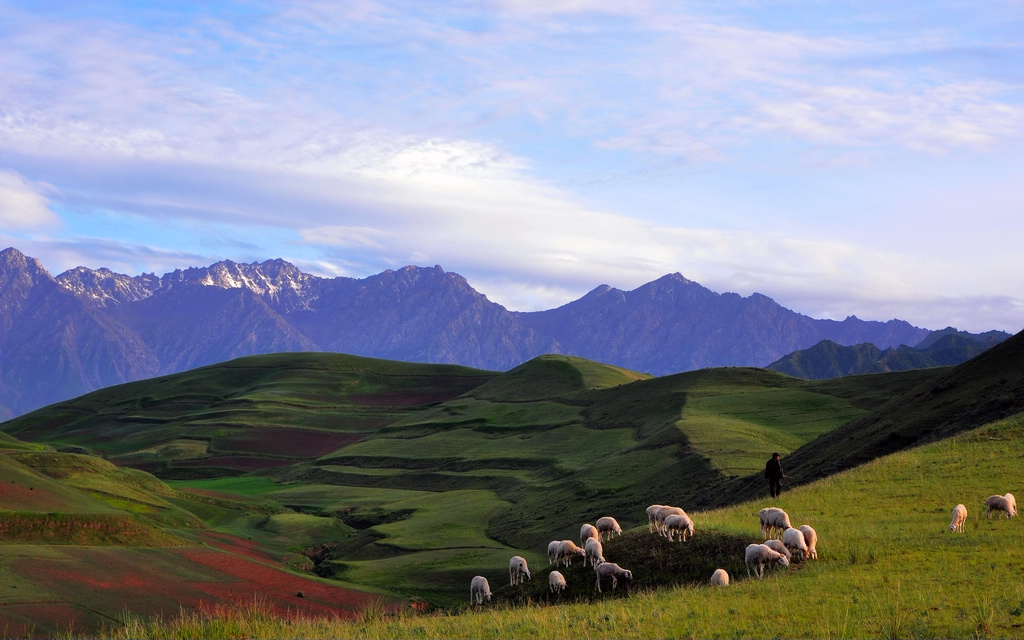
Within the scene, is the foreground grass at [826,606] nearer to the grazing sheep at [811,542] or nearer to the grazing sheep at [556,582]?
the grazing sheep at [811,542]

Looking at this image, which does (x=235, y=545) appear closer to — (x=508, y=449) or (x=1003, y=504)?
(x=1003, y=504)

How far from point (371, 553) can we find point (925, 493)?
45.1 meters

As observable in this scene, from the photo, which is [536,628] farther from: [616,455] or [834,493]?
[616,455]

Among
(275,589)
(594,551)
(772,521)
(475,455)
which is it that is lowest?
(275,589)

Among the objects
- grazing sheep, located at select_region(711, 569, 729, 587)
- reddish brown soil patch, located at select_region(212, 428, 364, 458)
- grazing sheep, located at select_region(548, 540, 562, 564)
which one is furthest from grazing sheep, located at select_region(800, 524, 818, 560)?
reddish brown soil patch, located at select_region(212, 428, 364, 458)

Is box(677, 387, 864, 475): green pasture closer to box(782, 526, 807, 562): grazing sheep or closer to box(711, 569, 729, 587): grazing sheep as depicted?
box(782, 526, 807, 562): grazing sheep

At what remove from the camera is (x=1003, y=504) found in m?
31.5

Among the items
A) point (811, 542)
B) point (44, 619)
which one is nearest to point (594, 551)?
point (811, 542)

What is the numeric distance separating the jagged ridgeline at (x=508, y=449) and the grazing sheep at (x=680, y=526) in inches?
1035

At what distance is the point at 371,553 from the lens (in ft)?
232

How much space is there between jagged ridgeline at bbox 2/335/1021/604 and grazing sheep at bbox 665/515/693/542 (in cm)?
2629

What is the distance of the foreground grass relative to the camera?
1850cm

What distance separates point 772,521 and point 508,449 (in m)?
97.6

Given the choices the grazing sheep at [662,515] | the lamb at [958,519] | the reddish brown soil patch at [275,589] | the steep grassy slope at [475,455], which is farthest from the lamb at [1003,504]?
the steep grassy slope at [475,455]
